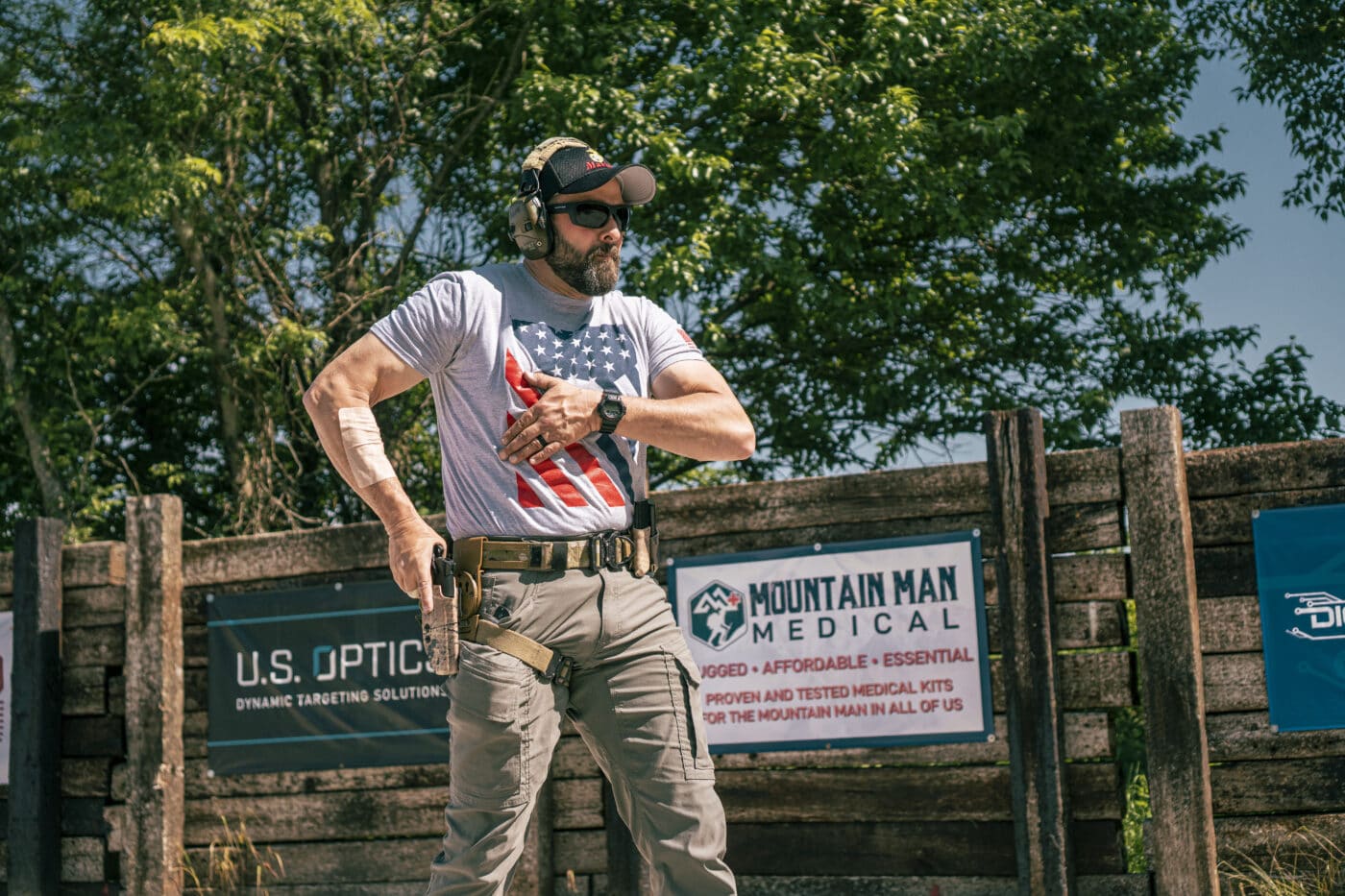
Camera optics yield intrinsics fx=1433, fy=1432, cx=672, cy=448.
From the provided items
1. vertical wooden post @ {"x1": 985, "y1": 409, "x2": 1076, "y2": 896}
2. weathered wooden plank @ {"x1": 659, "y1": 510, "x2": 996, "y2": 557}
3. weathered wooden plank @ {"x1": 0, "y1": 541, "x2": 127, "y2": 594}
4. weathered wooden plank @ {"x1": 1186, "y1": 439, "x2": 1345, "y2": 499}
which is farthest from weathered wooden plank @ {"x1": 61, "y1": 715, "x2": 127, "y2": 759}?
weathered wooden plank @ {"x1": 1186, "y1": 439, "x2": 1345, "y2": 499}

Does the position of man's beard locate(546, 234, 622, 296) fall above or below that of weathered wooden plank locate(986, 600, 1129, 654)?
above

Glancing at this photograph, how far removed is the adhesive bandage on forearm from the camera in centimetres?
329

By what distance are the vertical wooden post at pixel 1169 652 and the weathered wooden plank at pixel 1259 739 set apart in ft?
0.21

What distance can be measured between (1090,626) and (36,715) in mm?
5289

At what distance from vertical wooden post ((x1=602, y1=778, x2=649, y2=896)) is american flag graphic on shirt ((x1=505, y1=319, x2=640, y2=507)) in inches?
126

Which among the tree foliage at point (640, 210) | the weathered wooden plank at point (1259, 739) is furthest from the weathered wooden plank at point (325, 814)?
the tree foliage at point (640, 210)

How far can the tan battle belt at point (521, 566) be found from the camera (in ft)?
10.6

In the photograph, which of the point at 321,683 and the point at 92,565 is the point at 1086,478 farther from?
the point at 92,565

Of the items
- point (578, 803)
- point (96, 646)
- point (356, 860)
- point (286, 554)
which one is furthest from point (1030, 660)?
point (96, 646)

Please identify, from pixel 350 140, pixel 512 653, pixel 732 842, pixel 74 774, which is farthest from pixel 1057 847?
pixel 350 140

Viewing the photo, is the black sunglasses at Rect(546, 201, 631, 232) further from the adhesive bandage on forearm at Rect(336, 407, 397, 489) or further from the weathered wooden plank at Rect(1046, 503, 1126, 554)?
the weathered wooden plank at Rect(1046, 503, 1126, 554)

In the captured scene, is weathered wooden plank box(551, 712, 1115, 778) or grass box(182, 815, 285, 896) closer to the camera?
weathered wooden plank box(551, 712, 1115, 778)

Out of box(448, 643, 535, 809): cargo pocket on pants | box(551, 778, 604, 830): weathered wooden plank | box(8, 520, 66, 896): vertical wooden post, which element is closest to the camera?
box(448, 643, 535, 809): cargo pocket on pants

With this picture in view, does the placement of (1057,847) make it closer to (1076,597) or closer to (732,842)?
(1076,597)
